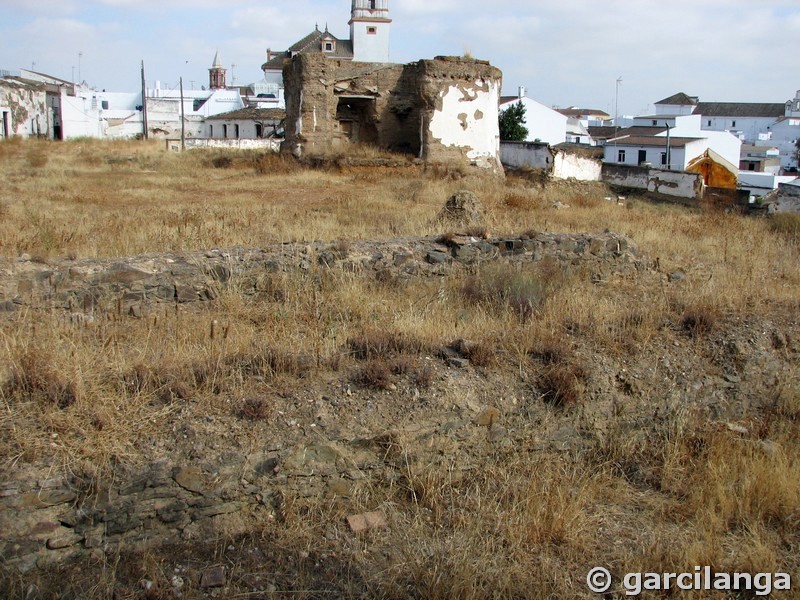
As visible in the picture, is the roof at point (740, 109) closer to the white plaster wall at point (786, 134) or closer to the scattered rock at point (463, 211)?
the white plaster wall at point (786, 134)

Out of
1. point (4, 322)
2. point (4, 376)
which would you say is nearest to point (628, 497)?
point (4, 376)

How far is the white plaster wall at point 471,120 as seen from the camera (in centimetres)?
1869

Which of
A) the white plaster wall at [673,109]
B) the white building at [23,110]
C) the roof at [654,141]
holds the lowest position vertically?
the roof at [654,141]

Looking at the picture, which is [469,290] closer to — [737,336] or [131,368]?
[737,336]

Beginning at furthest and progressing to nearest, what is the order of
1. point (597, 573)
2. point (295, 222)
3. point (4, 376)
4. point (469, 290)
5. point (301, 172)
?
point (301, 172)
point (295, 222)
point (469, 290)
point (4, 376)
point (597, 573)

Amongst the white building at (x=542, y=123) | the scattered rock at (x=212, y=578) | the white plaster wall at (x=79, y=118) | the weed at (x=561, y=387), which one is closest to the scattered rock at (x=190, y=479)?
the scattered rock at (x=212, y=578)

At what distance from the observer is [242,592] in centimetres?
309

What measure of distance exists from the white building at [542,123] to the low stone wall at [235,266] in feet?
131

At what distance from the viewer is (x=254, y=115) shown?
1748 inches

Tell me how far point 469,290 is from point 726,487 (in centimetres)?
344

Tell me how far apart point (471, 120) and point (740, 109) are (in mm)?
64880

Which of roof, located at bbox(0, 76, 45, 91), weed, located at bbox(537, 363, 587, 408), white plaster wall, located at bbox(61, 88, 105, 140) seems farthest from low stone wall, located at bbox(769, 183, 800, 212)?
white plaster wall, located at bbox(61, 88, 105, 140)

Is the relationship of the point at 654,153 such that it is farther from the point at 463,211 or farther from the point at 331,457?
the point at 331,457

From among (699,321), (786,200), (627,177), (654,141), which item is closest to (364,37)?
(654,141)
